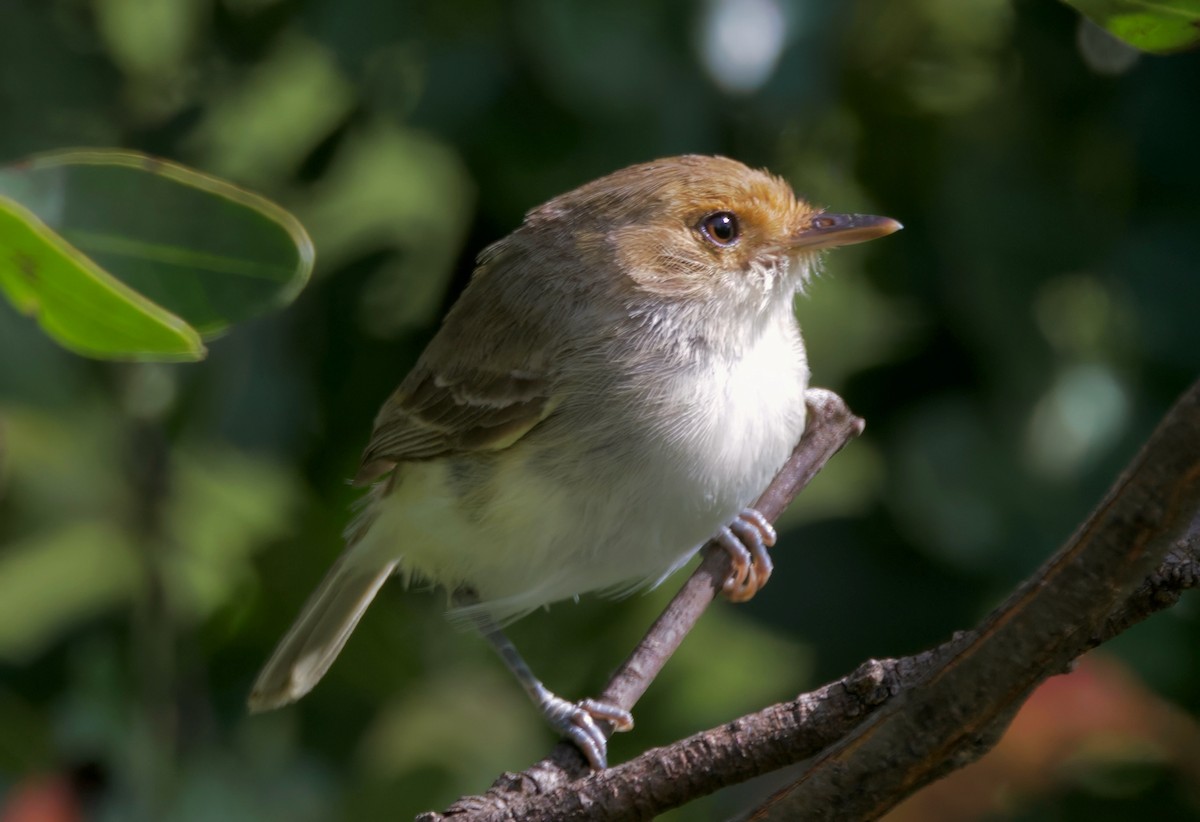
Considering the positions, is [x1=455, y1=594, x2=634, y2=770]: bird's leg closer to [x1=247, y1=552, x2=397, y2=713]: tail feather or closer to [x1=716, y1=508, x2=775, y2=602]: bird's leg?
[x1=247, y1=552, x2=397, y2=713]: tail feather

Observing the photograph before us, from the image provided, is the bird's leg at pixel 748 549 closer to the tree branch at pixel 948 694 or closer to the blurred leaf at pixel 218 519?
the tree branch at pixel 948 694

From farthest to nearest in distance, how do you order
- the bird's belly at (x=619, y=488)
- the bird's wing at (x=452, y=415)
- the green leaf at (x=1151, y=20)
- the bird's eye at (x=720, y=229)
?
the bird's eye at (x=720, y=229)
the bird's wing at (x=452, y=415)
the bird's belly at (x=619, y=488)
the green leaf at (x=1151, y=20)

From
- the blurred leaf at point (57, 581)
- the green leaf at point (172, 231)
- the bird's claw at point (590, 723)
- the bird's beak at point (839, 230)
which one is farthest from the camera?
the blurred leaf at point (57, 581)

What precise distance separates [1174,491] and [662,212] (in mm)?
2098

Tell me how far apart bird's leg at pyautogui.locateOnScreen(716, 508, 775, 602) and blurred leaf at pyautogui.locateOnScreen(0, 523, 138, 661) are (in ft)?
5.06

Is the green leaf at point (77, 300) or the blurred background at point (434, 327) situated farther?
the blurred background at point (434, 327)

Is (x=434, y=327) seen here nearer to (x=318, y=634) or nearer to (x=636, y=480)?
(x=318, y=634)

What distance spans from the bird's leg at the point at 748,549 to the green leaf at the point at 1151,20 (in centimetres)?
163

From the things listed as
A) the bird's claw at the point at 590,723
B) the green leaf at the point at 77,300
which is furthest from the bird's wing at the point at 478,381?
the green leaf at the point at 77,300

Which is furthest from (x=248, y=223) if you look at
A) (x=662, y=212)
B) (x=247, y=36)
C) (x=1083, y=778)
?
(x=1083, y=778)

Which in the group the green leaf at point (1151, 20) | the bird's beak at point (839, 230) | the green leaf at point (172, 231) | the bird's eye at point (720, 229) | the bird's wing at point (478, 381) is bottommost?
the bird's wing at point (478, 381)

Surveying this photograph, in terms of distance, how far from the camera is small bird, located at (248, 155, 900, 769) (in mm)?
3094

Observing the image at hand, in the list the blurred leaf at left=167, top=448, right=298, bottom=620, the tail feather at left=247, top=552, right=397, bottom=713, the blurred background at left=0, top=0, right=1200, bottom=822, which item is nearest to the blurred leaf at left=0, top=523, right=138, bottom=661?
the blurred background at left=0, top=0, right=1200, bottom=822

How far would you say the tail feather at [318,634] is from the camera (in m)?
3.45
